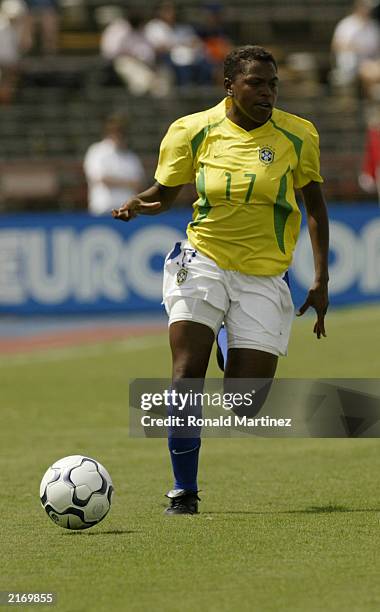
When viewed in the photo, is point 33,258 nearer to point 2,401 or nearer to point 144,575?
point 2,401

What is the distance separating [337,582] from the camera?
5.58m

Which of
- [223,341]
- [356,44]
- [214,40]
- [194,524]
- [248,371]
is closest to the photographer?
[194,524]

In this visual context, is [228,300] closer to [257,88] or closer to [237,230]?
[237,230]

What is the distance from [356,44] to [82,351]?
1047cm

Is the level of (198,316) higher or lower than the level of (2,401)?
higher

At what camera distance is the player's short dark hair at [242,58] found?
7.32m

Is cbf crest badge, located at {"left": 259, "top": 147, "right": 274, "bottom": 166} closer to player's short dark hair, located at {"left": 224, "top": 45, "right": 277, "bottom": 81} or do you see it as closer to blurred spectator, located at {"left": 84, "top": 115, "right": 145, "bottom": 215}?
player's short dark hair, located at {"left": 224, "top": 45, "right": 277, "bottom": 81}

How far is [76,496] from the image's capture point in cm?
687

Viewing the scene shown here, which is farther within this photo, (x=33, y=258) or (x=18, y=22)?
(x=18, y=22)

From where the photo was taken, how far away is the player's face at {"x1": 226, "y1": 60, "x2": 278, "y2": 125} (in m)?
7.29

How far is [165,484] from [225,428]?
0.56 m

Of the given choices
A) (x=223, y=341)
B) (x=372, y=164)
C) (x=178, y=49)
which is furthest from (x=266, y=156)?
(x=178, y=49)

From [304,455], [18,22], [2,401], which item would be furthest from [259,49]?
[18,22]

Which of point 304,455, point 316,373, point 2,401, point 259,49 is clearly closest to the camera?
point 259,49
